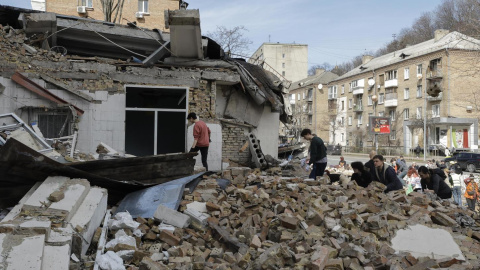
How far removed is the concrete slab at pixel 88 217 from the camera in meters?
4.53

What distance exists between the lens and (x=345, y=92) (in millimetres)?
58188

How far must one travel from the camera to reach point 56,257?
3.92 meters

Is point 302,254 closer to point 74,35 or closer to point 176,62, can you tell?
point 176,62

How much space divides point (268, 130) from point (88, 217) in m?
9.13

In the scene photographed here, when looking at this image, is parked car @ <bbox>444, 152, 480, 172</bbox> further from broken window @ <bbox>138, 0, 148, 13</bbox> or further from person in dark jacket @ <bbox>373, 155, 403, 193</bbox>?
broken window @ <bbox>138, 0, 148, 13</bbox>

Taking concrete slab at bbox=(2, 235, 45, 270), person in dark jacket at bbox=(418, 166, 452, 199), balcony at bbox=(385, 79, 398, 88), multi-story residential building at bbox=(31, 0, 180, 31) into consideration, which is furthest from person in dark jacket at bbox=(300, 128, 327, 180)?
balcony at bbox=(385, 79, 398, 88)

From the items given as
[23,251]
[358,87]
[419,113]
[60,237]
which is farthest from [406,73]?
[23,251]

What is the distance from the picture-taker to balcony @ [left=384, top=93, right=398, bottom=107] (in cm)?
4762

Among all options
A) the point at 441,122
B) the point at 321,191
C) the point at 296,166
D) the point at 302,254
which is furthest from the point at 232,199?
the point at 441,122

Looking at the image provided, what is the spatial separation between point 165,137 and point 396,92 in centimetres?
4087

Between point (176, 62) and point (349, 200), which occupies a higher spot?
point (176, 62)

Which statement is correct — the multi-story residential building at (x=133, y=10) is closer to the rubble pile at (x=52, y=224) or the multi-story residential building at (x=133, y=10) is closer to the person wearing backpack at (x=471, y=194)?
the person wearing backpack at (x=471, y=194)

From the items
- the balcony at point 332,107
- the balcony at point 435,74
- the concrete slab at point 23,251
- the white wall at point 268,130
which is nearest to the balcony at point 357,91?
the balcony at point 332,107

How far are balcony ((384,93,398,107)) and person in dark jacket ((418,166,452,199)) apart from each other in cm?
4188
